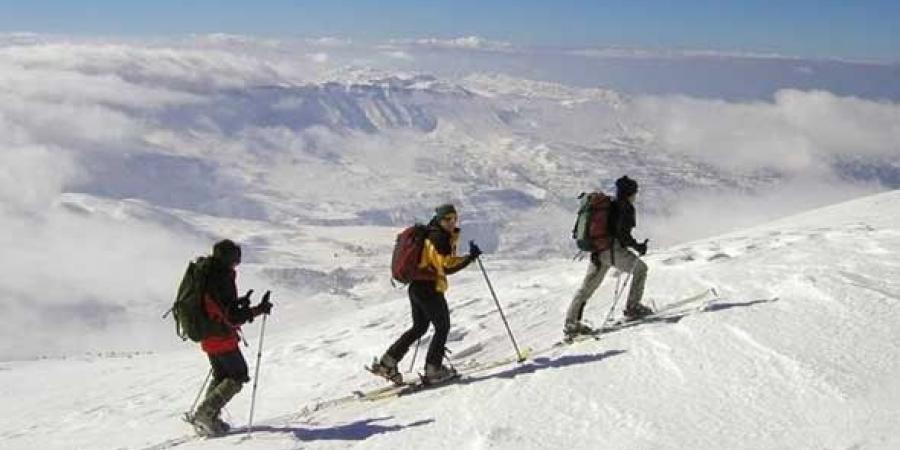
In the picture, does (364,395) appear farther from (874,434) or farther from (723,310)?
(874,434)

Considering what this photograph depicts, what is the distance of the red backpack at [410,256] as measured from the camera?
11438 mm

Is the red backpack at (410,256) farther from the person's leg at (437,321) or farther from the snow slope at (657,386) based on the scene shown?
the snow slope at (657,386)

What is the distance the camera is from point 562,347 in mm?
12797

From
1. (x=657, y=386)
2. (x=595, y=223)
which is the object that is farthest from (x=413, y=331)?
(x=657, y=386)

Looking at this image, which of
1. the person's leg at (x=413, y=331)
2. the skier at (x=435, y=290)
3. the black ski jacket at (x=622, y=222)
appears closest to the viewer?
the skier at (x=435, y=290)

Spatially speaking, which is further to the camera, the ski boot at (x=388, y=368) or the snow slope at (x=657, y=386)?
the ski boot at (x=388, y=368)

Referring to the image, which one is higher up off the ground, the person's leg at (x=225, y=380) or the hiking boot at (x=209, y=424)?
the person's leg at (x=225, y=380)

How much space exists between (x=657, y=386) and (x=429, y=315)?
324 centimetres

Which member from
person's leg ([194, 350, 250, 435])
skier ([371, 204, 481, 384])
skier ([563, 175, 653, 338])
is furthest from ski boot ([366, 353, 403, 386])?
skier ([563, 175, 653, 338])

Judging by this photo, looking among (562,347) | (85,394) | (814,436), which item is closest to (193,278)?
(562,347)

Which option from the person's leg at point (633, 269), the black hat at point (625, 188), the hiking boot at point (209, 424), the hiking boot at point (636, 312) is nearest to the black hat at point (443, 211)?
the black hat at point (625, 188)

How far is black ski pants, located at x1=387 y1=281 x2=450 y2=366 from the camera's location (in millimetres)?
11750

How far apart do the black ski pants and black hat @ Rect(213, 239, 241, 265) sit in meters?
2.42

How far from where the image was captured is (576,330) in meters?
13.5
